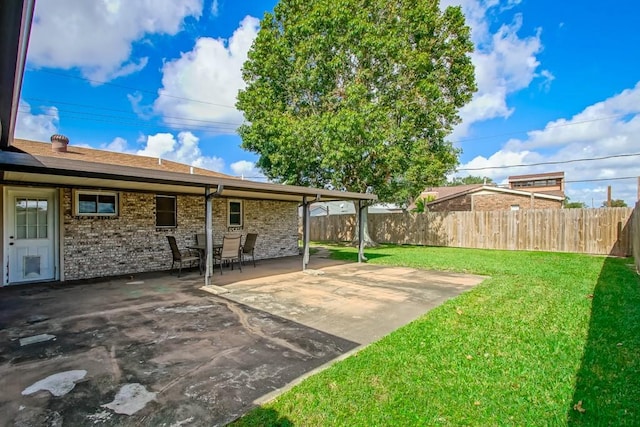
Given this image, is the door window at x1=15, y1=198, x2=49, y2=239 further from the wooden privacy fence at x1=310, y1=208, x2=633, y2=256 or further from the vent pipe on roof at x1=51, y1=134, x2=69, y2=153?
the wooden privacy fence at x1=310, y1=208, x2=633, y2=256

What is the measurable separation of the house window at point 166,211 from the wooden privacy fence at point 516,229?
11.7m

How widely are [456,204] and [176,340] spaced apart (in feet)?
81.8

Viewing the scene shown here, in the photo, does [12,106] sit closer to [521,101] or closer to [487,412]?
[487,412]

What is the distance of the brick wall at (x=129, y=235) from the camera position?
8.04 meters

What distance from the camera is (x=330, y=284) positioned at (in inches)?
294

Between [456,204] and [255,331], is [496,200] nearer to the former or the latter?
[456,204]

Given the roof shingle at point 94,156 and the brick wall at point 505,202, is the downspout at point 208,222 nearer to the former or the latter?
the roof shingle at point 94,156

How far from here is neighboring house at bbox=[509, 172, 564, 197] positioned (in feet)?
94.2

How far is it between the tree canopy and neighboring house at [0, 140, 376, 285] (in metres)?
4.24

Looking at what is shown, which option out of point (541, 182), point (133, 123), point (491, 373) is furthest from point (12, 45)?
point (541, 182)

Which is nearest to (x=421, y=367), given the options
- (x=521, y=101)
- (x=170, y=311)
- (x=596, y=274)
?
(x=170, y=311)

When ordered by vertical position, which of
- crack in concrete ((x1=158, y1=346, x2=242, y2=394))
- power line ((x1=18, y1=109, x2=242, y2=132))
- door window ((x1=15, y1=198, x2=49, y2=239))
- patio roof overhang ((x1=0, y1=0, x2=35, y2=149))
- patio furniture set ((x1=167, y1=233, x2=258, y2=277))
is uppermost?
power line ((x1=18, y1=109, x2=242, y2=132))

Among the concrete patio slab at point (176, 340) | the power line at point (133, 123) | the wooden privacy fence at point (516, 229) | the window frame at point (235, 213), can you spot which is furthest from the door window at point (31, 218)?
the wooden privacy fence at point (516, 229)

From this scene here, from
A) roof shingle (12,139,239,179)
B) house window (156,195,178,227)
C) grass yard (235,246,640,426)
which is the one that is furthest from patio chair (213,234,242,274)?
grass yard (235,246,640,426)
